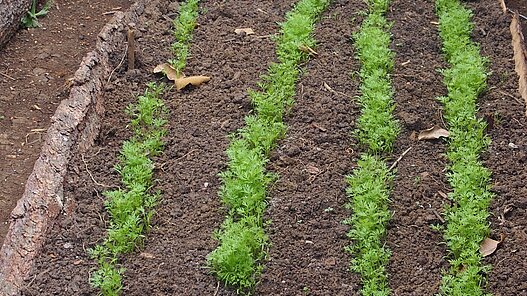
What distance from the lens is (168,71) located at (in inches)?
243

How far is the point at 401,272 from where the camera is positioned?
4574mm

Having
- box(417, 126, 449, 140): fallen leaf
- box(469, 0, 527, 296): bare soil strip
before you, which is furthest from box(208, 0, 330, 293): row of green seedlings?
box(469, 0, 527, 296): bare soil strip

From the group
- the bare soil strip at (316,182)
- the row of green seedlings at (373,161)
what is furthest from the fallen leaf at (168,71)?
the row of green seedlings at (373,161)

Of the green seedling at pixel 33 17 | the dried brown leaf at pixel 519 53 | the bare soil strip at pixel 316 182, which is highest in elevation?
the dried brown leaf at pixel 519 53

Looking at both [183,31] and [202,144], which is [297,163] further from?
[183,31]

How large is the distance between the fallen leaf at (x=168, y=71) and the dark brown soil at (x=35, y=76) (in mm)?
722

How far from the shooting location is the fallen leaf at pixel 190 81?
6035 mm

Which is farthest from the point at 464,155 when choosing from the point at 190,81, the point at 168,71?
the point at 168,71

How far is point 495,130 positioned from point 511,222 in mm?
971

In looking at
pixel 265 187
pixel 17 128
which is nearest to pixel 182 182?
pixel 265 187

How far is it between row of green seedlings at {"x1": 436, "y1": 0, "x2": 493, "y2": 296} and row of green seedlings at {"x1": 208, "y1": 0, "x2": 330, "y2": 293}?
108cm

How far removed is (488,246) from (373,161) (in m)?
0.98

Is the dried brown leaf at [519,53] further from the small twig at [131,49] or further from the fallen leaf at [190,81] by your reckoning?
the small twig at [131,49]

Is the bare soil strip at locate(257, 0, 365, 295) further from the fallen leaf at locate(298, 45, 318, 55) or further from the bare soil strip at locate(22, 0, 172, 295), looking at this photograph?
the bare soil strip at locate(22, 0, 172, 295)
